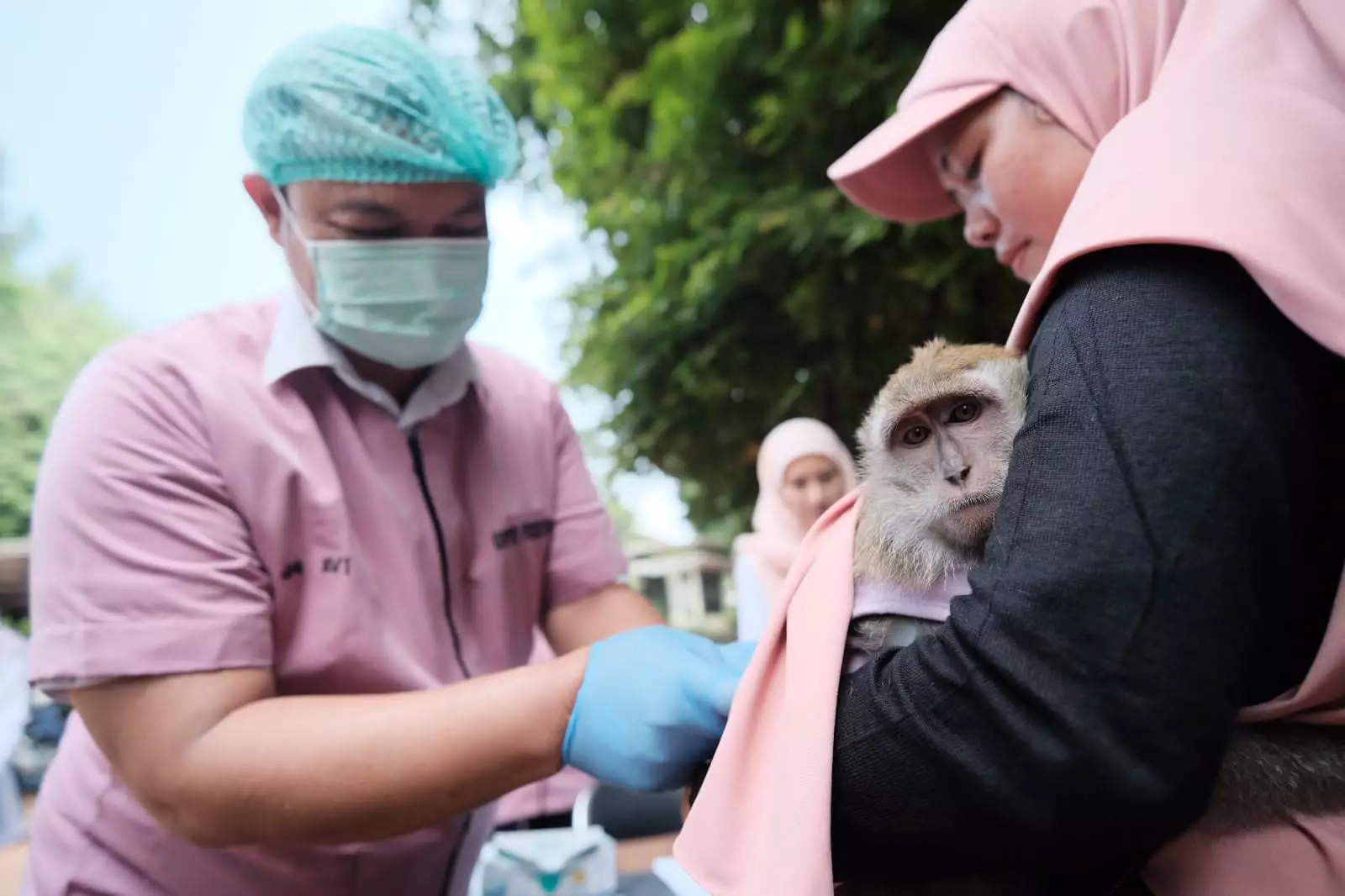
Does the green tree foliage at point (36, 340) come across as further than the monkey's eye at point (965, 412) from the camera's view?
Yes

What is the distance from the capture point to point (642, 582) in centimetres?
402

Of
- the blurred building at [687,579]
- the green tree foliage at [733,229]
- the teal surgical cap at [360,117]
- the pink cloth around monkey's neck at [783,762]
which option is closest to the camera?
the pink cloth around monkey's neck at [783,762]

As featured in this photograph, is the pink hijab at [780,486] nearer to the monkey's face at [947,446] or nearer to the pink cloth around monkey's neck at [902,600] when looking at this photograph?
the monkey's face at [947,446]

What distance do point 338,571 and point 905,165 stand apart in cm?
110

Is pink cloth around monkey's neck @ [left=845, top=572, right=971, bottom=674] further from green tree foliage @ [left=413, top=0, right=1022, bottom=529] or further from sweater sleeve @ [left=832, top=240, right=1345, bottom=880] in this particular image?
green tree foliage @ [left=413, top=0, right=1022, bottom=529]

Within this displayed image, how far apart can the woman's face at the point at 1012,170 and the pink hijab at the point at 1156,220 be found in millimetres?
30

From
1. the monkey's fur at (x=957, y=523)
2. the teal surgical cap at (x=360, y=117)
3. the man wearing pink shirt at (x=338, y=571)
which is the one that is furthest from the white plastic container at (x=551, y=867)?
the teal surgical cap at (x=360, y=117)

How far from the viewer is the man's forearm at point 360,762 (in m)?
1.17

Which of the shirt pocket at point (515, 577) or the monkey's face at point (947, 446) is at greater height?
the monkey's face at point (947, 446)

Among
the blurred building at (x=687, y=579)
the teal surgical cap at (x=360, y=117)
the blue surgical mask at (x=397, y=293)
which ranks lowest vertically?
the blurred building at (x=687, y=579)

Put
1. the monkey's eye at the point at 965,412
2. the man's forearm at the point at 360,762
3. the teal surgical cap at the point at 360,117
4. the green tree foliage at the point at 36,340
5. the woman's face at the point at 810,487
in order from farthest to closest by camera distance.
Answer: the woman's face at the point at 810,487 → the green tree foliage at the point at 36,340 → the teal surgical cap at the point at 360,117 → the man's forearm at the point at 360,762 → the monkey's eye at the point at 965,412

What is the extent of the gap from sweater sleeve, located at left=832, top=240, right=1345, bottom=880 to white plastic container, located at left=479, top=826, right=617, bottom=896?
1141mm

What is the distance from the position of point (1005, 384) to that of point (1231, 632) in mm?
400

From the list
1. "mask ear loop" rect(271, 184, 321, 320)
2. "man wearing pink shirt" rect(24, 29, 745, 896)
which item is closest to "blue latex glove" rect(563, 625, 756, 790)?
"man wearing pink shirt" rect(24, 29, 745, 896)
